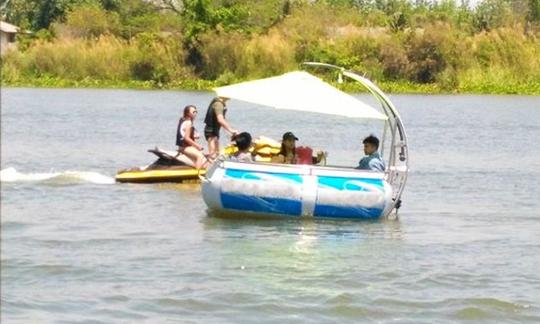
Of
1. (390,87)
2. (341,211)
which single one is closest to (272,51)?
(390,87)

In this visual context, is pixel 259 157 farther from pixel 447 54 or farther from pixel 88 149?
pixel 447 54

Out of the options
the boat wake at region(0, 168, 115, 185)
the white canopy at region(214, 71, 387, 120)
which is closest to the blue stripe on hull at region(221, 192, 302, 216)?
the white canopy at region(214, 71, 387, 120)

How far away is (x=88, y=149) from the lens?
2495 centimetres

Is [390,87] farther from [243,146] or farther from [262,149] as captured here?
[243,146]

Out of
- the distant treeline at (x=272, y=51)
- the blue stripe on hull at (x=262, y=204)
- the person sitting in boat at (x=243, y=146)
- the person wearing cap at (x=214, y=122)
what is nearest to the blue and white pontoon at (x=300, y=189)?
the blue stripe on hull at (x=262, y=204)

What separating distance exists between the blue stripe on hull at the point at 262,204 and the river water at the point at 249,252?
17 centimetres

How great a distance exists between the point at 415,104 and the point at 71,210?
104ft

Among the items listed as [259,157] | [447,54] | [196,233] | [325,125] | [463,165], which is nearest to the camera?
[196,233]

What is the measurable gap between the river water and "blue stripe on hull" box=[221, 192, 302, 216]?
0.57 ft

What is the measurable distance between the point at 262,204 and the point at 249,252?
6.19 feet

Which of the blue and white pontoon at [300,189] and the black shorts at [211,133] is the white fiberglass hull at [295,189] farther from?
the black shorts at [211,133]

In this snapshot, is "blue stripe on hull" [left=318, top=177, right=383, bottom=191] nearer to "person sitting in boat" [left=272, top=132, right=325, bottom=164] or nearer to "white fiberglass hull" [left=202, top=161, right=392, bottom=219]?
"white fiberglass hull" [left=202, top=161, right=392, bottom=219]

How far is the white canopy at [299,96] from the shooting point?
49.7 ft

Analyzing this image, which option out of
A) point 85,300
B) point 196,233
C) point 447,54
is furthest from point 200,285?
point 447,54
